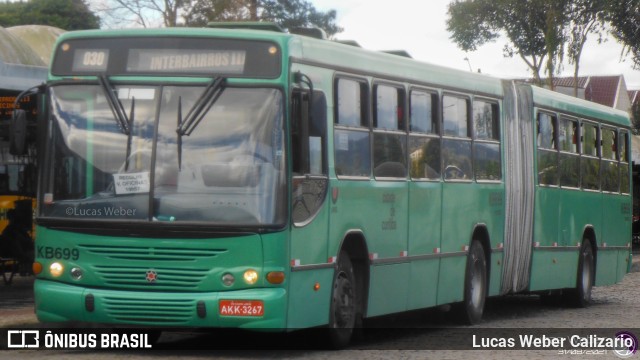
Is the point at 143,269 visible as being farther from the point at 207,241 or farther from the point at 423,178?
the point at 423,178

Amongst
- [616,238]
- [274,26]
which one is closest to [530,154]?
[616,238]

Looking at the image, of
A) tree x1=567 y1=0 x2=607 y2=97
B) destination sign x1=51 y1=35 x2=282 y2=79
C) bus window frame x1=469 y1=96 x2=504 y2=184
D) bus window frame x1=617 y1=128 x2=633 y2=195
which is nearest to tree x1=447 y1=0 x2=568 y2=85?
tree x1=567 y1=0 x2=607 y2=97

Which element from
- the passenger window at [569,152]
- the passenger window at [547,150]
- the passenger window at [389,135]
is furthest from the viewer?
the passenger window at [569,152]

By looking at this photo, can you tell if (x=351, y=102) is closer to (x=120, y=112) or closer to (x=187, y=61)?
(x=187, y=61)

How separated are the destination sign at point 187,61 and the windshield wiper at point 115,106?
23 cm

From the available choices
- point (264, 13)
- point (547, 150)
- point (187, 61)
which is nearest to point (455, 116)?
point (547, 150)

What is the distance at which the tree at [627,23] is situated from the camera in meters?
52.3

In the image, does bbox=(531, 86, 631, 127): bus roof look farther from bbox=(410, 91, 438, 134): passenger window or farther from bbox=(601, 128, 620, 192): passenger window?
bbox=(410, 91, 438, 134): passenger window

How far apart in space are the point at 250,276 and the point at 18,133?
230cm

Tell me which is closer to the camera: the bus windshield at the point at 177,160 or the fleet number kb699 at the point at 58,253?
the bus windshield at the point at 177,160

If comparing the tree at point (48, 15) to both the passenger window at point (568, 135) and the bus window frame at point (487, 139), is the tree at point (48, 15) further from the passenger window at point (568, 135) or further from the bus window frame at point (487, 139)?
the bus window frame at point (487, 139)

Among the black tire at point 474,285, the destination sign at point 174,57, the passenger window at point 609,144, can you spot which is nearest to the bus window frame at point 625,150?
the passenger window at point 609,144

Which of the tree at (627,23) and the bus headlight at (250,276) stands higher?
the tree at (627,23)

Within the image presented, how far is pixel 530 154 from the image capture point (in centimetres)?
1978
